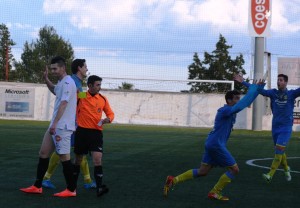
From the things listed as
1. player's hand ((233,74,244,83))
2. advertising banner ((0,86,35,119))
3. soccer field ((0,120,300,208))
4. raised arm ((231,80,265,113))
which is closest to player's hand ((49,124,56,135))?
soccer field ((0,120,300,208))

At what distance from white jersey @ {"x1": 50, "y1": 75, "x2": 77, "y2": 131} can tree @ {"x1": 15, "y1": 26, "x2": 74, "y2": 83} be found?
2264 inches

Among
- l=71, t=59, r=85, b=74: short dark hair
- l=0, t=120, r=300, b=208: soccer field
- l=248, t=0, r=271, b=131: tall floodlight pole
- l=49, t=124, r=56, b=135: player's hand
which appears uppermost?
Result: l=248, t=0, r=271, b=131: tall floodlight pole

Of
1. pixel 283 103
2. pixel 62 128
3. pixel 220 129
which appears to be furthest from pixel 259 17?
pixel 62 128

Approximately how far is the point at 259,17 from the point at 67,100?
28292mm

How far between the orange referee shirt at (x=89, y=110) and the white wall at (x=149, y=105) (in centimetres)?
3229

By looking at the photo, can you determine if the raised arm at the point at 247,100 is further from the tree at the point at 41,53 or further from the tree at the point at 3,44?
the tree at the point at 3,44

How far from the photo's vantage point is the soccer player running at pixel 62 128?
743 cm

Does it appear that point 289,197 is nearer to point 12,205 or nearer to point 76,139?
point 76,139

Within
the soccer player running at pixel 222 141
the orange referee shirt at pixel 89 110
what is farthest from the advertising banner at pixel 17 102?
the soccer player running at pixel 222 141

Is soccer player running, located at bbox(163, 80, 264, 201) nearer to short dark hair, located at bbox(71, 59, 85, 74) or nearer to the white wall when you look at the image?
short dark hair, located at bbox(71, 59, 85, 74)

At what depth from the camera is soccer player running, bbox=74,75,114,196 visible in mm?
7832

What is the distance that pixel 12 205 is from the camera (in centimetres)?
687

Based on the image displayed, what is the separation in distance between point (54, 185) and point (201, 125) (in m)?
31.7

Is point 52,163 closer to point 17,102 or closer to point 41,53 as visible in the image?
point 17,102
